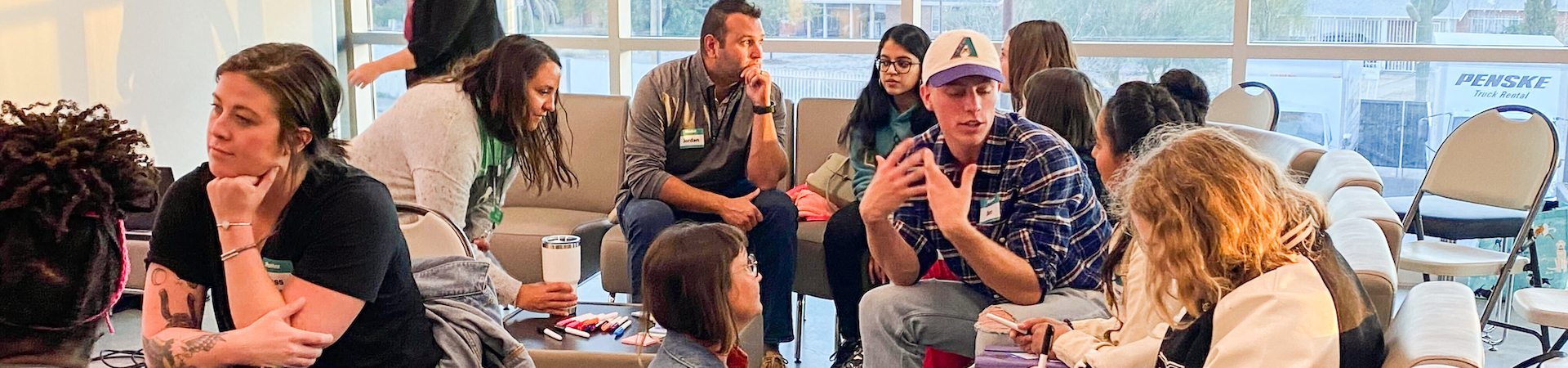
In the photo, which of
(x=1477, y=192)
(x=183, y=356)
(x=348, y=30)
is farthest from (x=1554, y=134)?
(x=348, y=30)

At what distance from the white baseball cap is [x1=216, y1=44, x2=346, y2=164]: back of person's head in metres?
1.26

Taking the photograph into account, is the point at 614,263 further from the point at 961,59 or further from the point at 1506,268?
the point at 1506,268

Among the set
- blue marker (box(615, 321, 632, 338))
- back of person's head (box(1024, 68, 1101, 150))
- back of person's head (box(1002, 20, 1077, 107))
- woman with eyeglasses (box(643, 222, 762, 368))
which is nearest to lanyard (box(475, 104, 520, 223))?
blue marker (box(615, 321, 632, 338))

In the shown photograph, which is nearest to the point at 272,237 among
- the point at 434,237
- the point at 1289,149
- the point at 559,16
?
the point at 434,237

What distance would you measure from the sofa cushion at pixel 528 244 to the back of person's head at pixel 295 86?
2096mm

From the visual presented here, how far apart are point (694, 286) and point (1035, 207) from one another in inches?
32.9

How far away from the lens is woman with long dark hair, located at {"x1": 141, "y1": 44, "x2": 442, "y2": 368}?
1.85 metres

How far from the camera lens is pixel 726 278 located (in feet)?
7.05

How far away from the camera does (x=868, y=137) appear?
370 cm

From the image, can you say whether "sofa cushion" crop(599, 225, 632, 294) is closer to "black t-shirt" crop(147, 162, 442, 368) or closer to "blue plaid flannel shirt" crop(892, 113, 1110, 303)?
"blue plaid flannel shirt" crop(892, 113, 1110, 303)

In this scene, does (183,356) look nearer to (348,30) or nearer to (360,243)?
(360,243)

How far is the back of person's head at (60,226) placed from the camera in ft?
5.70

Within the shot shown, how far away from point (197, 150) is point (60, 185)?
13.1ft

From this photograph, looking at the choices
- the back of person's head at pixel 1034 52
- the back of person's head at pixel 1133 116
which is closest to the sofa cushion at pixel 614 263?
the back of person's head at pixel 1034 52
